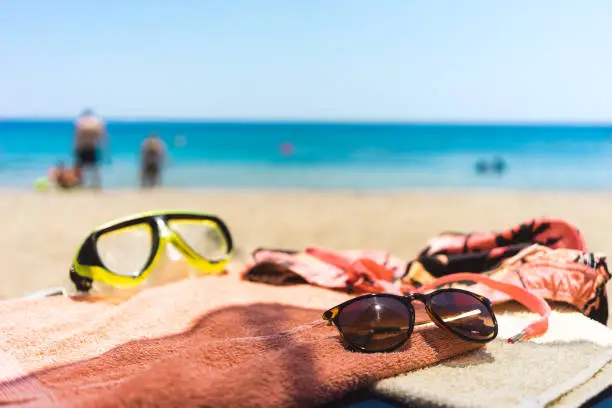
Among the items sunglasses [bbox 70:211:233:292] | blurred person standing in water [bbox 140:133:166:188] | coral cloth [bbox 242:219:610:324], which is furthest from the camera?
blurred person standing in water [bbox 140:133:166:188]

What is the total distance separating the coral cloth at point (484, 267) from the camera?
1771 mm

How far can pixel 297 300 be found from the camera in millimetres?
1960

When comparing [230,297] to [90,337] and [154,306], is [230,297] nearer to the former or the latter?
[154,306]

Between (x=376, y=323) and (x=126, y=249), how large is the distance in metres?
1.19

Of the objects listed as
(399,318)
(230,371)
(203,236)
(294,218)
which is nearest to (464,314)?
(399,318)

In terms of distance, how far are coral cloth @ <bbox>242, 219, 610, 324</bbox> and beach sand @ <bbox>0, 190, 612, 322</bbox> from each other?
1.41 meters

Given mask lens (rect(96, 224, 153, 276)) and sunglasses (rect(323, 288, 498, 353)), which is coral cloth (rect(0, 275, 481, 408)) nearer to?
sunglasses (rect(323, 288, 498, 353))

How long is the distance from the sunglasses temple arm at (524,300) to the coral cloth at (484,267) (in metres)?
0.03

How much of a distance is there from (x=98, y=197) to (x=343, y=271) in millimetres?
7256

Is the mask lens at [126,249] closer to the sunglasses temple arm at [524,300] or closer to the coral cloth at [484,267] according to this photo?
the coral cloth at [484,267]

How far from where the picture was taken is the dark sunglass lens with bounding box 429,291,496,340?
134cm

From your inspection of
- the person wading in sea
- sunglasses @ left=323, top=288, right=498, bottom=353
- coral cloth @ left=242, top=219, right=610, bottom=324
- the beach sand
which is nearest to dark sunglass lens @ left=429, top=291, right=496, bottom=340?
sunglasses @ left=323, top=288, right=498, bottom=353

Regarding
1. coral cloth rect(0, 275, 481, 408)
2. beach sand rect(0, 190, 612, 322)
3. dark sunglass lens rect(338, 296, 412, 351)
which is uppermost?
dark sunglass lens rect(338, 296, 412, 351)

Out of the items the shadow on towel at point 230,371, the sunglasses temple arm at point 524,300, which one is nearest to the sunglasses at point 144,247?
the shadow on towel at point 230,371
